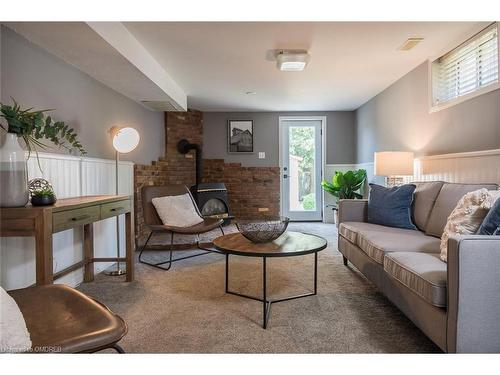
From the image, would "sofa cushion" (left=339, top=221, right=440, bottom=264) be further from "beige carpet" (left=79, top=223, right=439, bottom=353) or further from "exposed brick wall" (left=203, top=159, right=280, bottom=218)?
"exposed brick wall" (left=203, top=159, right=280, bottom=218)

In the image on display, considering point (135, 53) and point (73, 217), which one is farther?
point (135, 53)

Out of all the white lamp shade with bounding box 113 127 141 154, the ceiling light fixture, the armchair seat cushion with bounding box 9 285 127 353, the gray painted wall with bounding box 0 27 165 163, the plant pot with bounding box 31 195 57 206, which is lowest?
the armchair seat cushion with bounding box 9 285 127 353

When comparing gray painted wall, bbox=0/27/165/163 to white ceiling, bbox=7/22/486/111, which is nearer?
gray painted wall, bbox=0/27/165/163

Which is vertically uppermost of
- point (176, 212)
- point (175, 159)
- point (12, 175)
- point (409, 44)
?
point (409, 44)

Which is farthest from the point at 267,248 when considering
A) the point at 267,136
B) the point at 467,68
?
the point at 267,136

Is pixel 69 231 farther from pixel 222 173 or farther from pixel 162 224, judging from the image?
pixel 222 173

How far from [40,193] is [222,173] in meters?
4.29

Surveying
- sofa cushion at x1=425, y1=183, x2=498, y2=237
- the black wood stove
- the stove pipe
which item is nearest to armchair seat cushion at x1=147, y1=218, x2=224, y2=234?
the black wood stove

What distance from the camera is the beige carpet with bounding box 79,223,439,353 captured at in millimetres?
1790

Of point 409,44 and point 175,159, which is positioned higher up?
point 409,44

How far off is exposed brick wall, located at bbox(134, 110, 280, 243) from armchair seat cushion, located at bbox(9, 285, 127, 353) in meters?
4.03

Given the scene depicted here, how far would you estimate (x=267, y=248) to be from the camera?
221cm

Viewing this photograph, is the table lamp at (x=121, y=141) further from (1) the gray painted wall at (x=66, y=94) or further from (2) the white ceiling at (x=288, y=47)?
(2) the white ceiling at (x=288, y=47)
